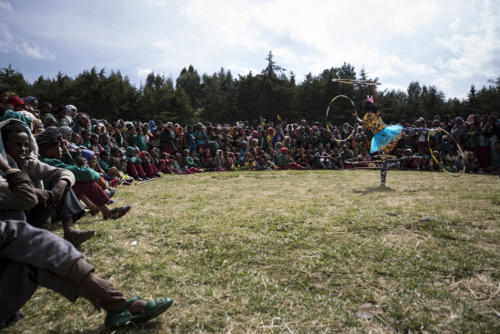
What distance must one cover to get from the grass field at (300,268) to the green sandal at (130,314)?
0.27ft

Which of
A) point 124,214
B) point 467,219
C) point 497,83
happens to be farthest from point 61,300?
point 497,83

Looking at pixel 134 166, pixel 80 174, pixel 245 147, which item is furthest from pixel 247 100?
pixel 80 174

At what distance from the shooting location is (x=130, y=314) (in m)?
2.04

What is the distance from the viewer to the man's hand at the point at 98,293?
192 centimetres

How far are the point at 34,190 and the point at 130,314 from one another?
1.38 metres

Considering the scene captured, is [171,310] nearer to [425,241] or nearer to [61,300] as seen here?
[61,300]

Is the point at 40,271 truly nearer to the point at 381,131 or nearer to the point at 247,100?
the point at 381,131

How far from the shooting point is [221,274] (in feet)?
9.17

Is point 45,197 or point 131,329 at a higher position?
point 45,197

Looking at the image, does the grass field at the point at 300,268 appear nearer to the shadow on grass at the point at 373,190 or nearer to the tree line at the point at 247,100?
the shadow on grass at the point at 373,190

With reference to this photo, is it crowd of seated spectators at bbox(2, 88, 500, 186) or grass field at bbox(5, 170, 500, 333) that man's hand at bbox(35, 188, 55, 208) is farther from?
crowd of seated spectators at bbox(2, 88, 500, 186)

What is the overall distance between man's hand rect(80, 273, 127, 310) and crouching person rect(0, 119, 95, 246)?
915 mm

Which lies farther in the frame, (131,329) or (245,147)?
(245,147)

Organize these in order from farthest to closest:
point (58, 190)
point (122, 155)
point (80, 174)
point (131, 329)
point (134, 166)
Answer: point (134, 166) < point (122, 155) < point (80, 174) < point (58, 190) < point (131, 329)
